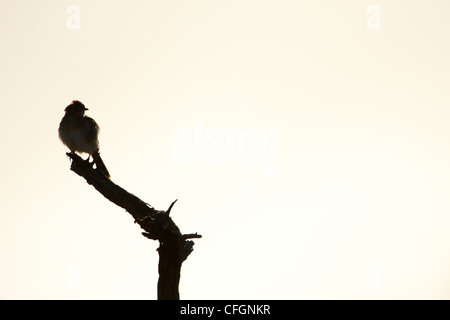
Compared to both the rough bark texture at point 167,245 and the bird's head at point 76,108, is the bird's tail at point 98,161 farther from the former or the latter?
the rough bark texture at point 167,245

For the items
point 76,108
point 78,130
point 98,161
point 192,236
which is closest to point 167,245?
point 192,236

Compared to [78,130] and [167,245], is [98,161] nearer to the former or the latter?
[78,130]

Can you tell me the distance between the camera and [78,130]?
1545 cm

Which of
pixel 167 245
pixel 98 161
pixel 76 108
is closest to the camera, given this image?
pixel 167 245

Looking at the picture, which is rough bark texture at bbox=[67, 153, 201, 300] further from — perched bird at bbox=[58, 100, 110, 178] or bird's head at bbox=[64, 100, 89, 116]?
bird's head at bbox=[64, 100, 89, 116]

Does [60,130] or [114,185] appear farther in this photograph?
[60,130]

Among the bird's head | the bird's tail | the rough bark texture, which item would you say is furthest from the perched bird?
the rough bark texture

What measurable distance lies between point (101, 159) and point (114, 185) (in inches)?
157

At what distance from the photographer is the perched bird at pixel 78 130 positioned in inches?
606

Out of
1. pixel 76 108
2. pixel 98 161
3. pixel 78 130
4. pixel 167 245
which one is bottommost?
pixel 167 245

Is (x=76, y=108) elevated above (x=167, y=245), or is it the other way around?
(x=76, y=108)
